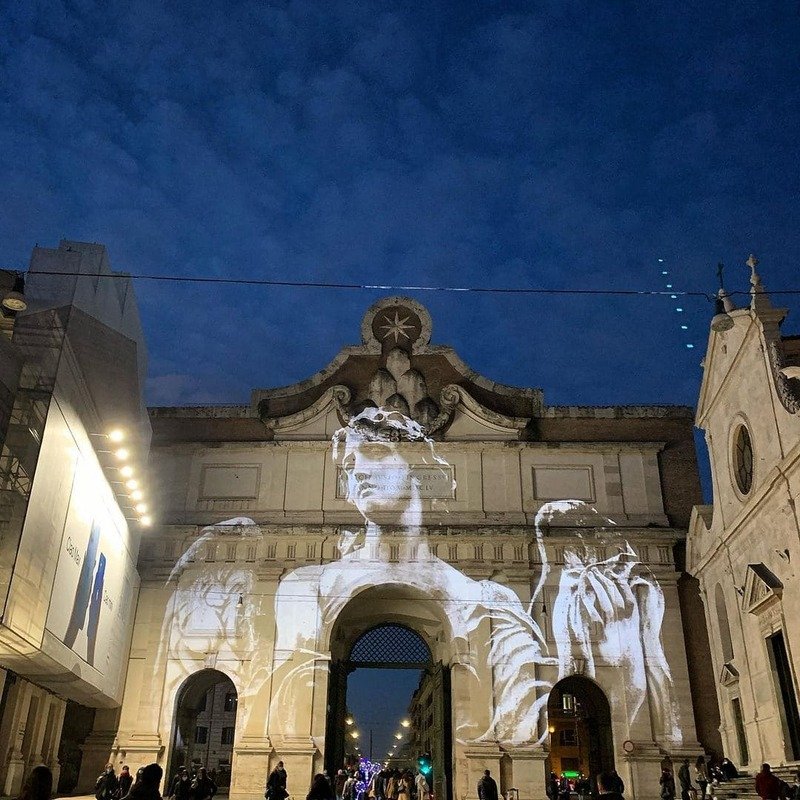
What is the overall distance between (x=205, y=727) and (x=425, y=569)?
45.1 metres

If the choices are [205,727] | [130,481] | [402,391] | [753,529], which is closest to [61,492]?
[130,481]

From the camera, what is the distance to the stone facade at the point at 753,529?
62.0 feet

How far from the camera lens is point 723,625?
24906mm

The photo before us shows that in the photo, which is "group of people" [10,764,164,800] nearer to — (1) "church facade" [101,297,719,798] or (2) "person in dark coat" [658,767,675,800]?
(1) "church facade" [101,297,719,798]

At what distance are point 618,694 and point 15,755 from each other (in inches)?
688

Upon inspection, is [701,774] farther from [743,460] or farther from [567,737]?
[567,737]

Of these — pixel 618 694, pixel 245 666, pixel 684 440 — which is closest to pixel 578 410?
pixel 684 440

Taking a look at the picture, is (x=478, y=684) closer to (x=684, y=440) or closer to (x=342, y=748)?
(x=342, y=748)

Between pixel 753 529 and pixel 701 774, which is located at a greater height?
pixel 753 529

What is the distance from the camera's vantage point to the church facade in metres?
25.8

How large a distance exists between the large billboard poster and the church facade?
2899 mm

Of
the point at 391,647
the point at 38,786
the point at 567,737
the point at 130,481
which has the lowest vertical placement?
the point at 38,786

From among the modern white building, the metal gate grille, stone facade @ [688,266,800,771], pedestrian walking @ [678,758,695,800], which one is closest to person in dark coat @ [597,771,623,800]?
stone facade @ [688,266,800,771]

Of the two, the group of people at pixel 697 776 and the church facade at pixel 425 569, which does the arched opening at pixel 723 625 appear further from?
the group of people at pixel 697 776
